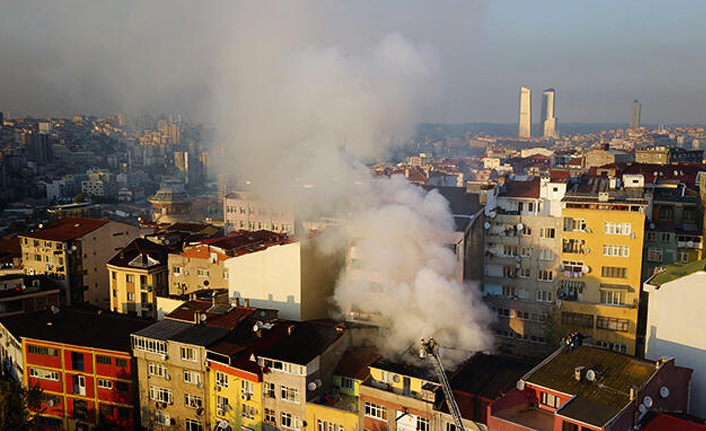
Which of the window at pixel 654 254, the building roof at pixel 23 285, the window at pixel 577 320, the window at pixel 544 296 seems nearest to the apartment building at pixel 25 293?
the building roof at pixel 23 285

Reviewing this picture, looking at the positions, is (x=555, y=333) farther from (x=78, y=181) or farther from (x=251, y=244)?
(x=78, y=181)

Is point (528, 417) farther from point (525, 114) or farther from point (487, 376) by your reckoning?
point (525, 114)

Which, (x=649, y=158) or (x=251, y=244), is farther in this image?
(x=649, y=158)

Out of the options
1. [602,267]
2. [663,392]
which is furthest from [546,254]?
[663,392]

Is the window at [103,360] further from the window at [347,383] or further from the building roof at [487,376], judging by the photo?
the building roof at [487,376]

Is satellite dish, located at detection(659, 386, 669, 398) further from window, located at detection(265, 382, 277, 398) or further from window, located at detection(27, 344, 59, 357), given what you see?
window, located at detection(27, 344, 59, 357)

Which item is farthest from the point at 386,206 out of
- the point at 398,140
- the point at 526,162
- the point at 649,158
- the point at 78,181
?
the point at 78,181
